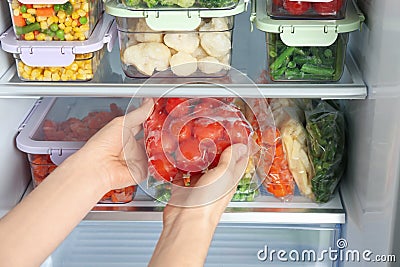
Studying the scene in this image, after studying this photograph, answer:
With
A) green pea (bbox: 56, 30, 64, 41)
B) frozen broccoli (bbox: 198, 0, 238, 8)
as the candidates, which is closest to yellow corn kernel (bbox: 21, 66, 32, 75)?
green pea (bbox: 56, 30, 64, 41)

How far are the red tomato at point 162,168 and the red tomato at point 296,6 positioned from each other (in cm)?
43

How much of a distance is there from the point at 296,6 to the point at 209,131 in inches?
13.2

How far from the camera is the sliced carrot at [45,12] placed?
1.51 meters

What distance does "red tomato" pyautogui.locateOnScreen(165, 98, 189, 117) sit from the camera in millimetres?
1567

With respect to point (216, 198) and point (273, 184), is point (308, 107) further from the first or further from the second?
point (216, 198)

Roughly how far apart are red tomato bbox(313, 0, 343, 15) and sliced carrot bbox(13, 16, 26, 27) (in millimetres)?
654

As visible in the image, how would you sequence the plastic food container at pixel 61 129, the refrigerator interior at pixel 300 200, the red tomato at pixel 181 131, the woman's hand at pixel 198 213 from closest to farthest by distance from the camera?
the woman's hand at pixel 198 213 < the refrigerator interior at pixel 300 200 < the red tomato at pixel 181 131 < the plastic food container at pixel 61 129

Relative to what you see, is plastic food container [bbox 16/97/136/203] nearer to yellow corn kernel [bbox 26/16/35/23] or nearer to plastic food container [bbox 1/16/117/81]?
plastic food container [bbox 1/16/117/81]

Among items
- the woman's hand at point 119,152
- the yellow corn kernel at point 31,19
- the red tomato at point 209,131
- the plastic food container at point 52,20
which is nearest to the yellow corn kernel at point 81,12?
the plastic food container at point 52,20

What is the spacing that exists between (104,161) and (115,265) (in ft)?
1.70

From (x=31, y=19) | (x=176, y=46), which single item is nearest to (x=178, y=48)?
(x=176, y=46)

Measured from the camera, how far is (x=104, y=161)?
1401 mm

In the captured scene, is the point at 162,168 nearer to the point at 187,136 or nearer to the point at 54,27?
the point at 187,136

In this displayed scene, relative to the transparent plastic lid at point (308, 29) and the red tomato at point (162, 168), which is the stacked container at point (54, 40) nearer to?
the red tomato at point (162, 168)
